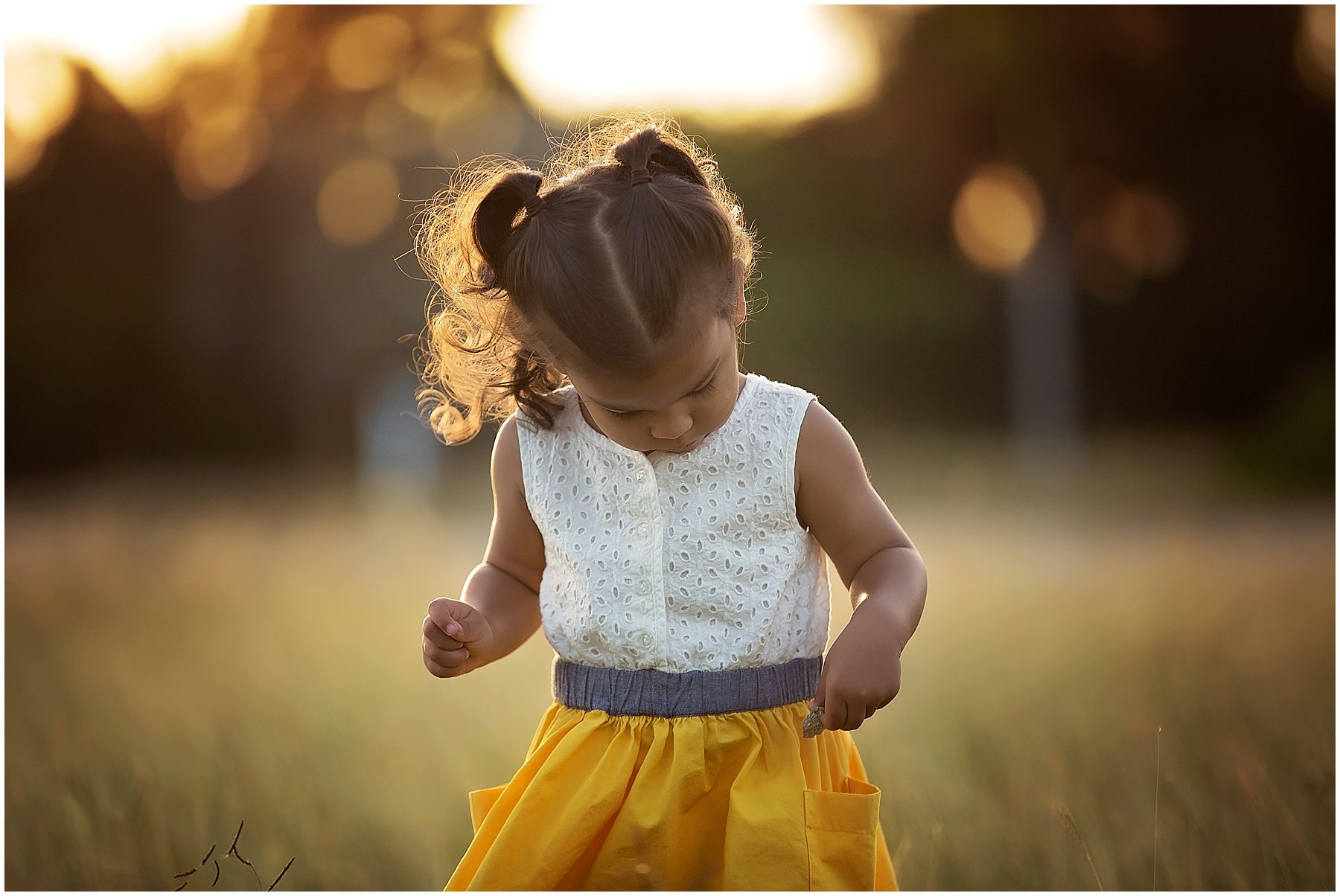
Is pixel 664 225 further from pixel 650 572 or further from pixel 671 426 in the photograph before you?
pixel 650 572

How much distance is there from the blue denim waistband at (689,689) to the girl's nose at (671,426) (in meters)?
0.40

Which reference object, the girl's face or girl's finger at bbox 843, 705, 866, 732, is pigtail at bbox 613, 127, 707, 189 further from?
girl's finger at bbox 843, 705, 866, 732

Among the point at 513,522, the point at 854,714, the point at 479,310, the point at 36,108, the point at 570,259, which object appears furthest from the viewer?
the point at 36,108

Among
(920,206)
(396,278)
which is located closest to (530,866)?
(396,278)

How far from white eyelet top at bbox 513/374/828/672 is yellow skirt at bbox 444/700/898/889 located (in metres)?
0.12

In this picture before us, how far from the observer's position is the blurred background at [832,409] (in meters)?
2.94

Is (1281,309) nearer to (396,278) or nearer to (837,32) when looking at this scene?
(837,32)

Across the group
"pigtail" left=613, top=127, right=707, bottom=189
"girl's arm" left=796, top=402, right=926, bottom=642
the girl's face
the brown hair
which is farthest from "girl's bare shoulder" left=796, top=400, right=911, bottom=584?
"pigtail" left=613, top=127, right=707, bottom=189

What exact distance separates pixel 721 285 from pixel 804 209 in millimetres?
13008

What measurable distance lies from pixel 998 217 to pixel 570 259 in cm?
1174

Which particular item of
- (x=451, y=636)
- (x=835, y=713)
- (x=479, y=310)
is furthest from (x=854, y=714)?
(x=479, y=310)

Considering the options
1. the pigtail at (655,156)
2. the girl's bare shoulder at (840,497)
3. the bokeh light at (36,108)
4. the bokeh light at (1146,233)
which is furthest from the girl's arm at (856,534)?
the bokeh light at (1146,233)

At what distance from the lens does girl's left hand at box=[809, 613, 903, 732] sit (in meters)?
1.60

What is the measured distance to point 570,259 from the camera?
1.71 metres
